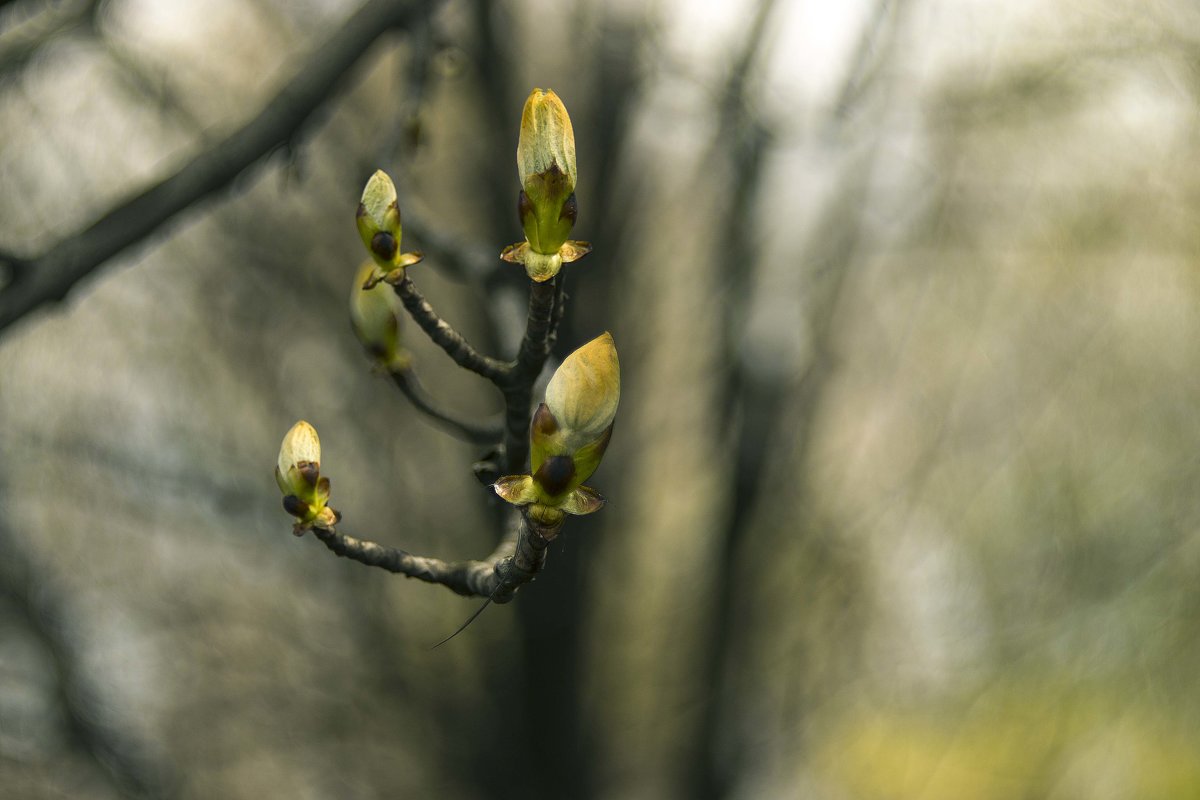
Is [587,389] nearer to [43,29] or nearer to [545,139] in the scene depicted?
[545,139]

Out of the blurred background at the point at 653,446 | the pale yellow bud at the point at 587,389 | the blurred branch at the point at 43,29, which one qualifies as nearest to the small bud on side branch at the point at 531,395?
the pale yellow bud at the point at 587,389

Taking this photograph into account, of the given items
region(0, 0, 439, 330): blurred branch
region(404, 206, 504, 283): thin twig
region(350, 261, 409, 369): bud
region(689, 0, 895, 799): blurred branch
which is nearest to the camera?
region(350, 261, 409, 369): bud

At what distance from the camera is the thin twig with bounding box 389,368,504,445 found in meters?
1.09

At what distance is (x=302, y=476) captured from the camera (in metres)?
0.82

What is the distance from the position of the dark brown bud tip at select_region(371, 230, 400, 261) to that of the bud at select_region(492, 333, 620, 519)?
246 mm

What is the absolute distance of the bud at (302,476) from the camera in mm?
817

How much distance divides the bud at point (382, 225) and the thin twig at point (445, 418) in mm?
343

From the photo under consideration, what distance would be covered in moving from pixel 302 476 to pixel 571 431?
36 cm

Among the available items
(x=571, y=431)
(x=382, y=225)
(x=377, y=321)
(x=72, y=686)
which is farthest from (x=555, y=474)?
(x=72, y=686)

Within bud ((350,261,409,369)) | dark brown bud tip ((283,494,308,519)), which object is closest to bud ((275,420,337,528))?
dark brown bud tip ((283,494,308,519))

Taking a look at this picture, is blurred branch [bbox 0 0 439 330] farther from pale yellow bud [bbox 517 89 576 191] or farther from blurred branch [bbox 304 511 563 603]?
pale yellow bud [bbox 517 89 576 191]

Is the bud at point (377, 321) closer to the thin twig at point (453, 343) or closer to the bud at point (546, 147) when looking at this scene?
the thin twig at point (453, 343)

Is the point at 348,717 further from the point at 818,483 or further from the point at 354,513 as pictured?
the point at 818,483

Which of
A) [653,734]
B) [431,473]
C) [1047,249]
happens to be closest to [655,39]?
[1047,249]
